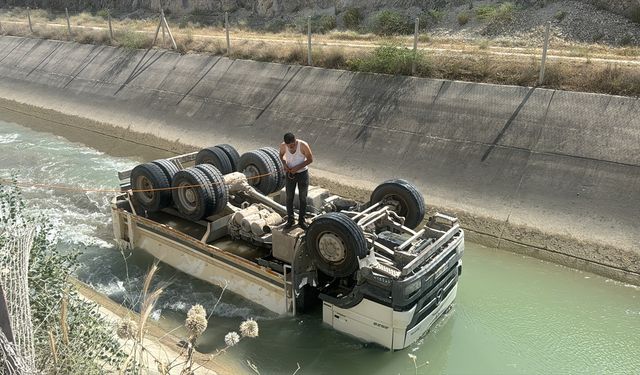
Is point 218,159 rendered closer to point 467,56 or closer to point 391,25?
point 467,56

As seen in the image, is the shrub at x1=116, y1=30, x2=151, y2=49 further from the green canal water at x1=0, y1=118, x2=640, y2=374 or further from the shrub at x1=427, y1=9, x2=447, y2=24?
the green canal water at x1=0, y1=118, x2=640, y2=374

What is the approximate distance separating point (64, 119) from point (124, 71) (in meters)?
2.99

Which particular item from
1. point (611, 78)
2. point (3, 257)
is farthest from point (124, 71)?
point (3, 257)

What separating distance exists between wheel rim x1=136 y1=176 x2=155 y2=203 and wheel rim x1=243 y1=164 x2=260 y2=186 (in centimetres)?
171

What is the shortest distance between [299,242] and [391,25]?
17.4m

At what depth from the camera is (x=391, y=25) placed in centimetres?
2339

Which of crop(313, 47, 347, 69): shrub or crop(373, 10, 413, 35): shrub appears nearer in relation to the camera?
crop(313, 47, 347, 69): shrub

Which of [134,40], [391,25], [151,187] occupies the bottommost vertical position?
[151,187]

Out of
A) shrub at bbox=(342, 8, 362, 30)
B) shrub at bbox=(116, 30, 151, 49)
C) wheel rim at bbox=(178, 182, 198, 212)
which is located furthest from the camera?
shrub at bbox=(342, 8, 362, 30)

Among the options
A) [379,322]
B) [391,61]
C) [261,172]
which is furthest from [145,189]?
[391,61]

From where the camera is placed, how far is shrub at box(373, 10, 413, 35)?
23219mm

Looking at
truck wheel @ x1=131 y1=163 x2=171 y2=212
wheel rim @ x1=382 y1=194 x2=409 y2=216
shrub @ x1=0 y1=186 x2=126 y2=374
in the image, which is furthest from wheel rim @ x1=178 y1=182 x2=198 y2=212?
wheel rim @ x1=382 y1=194 x2=409 y2=216

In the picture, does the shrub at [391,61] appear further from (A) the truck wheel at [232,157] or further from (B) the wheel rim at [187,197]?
(B) the wheel rim at [187,197]

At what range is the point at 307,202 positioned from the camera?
9.23 meters
